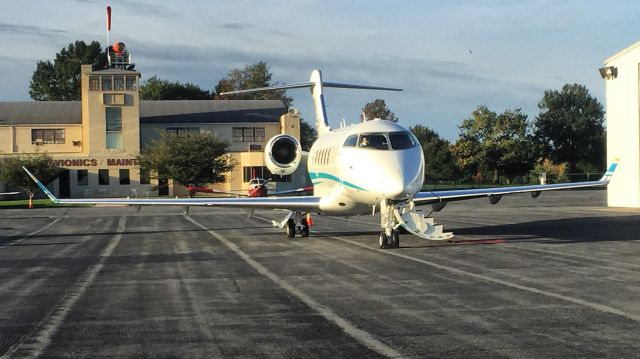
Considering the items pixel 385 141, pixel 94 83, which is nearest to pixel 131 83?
pixel 94 83

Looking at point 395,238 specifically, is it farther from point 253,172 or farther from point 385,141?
point 253,172

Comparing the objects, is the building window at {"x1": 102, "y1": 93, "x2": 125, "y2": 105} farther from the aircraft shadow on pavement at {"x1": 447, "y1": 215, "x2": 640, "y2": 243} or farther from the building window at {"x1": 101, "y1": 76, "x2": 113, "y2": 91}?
the aircraft shadow on pavement at {"x1": 447, "y1": 215, "x2": 640, "y2": 243}

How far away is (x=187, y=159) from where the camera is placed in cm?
6775

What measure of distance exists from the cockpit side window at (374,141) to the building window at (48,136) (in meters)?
64.2

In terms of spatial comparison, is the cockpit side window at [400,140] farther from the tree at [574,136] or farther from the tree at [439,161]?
the tree at [574,136]

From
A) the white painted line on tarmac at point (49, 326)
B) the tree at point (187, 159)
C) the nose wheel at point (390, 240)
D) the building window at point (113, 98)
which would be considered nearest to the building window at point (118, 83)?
the building window at point (113, 98)

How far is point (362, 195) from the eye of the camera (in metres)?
19.2

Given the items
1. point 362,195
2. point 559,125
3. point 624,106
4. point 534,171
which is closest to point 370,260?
point 362,195

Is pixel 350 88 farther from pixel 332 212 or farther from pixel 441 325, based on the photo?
pixel 441 325

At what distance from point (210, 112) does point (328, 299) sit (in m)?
72.7

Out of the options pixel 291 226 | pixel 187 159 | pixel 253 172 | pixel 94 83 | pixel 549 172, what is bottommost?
pixel 291 226

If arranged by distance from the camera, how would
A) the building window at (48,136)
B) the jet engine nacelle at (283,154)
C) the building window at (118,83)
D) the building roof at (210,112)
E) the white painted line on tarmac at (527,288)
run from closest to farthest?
the white painted line on tarmac at (527,288)
the jet engine nacelle at (283,154)
the building window at (118,83)
the building window at (48,136)
the building roof at (210,112)

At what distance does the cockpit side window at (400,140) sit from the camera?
19047mm

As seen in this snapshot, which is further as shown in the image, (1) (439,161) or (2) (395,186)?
(1) (439,161)
